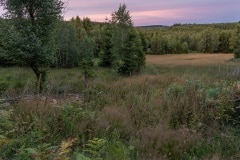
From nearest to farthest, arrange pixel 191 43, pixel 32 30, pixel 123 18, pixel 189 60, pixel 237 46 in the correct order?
pixel 32 30 < pixel 123 18 < pixel 189 60 < pixel 237 46 < pixel 191 43

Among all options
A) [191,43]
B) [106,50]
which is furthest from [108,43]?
[191,43]

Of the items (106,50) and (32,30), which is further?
(106,50)

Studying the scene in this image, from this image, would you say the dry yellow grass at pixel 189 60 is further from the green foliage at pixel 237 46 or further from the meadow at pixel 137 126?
the meadow at pixel 137 126

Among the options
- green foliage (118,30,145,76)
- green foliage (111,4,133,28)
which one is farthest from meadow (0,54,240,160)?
green foliage (111,4,133,28)

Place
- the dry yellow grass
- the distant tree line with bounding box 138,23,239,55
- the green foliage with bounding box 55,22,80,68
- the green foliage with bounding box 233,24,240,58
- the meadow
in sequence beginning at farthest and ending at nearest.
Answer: the distant tree line with bounding box 138,23,239,55 < the green foliage with bounding box 233,24,240,58 < the dry yellow grass < the green foliage with bounding box 55,22,80,68 < the meadow

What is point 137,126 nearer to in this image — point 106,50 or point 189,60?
point 106,50

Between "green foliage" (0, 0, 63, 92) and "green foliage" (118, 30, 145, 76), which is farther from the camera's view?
"green foliage" (118, 30, 145, 76)

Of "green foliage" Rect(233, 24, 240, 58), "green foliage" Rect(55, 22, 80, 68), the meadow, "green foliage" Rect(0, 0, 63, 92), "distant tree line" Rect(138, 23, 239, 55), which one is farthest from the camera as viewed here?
"distant tree line" Rect(138, 23, 239, 55)

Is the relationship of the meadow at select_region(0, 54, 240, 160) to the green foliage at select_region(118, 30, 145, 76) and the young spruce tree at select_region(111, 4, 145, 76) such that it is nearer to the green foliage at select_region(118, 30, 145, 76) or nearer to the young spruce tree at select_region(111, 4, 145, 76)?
the young spruce tree at select_region(111, 4, 145, 76)

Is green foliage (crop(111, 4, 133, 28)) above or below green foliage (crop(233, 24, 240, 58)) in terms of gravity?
above

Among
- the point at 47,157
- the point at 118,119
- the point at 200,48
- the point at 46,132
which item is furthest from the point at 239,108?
the point at 200,48

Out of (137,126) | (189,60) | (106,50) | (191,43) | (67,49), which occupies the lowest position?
(189,60)

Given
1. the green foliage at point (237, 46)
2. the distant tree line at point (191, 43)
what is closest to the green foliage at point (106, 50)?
the green foliage at point (237, 46)

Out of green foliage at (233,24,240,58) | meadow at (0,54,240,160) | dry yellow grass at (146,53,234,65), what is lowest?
dry yellow grass at (146,53,234,65)
